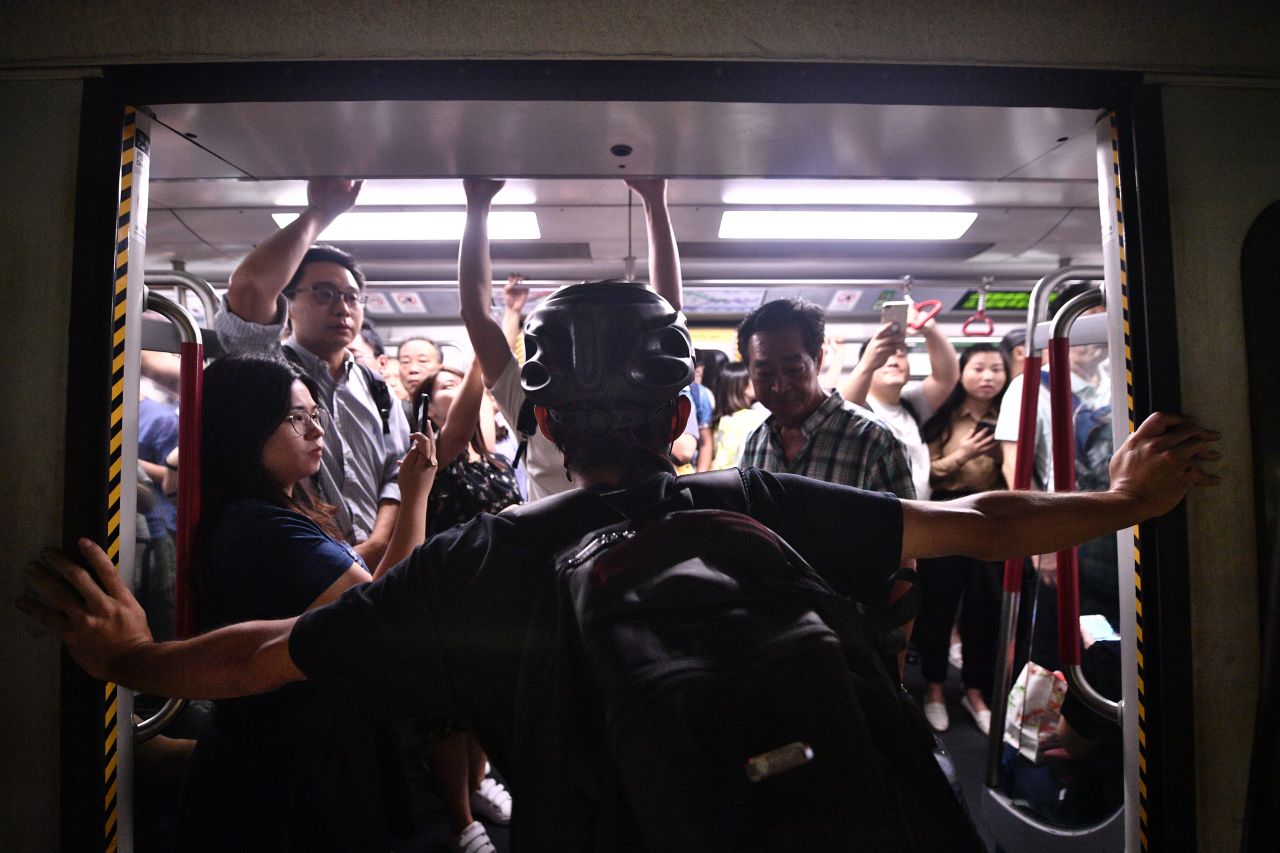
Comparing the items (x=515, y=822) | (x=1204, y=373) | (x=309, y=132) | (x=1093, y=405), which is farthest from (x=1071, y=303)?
(x=309, y=132)

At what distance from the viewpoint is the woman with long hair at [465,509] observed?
2.54m

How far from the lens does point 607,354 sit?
1307 mm

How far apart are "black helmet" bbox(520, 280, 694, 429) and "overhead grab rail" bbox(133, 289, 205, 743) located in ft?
2.99

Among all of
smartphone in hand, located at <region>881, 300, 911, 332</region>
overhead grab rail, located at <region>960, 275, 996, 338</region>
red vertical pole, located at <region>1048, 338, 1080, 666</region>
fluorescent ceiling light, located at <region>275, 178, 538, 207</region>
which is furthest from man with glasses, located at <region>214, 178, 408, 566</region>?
overhead grab rail, located at <region>960, 275, 996, 338</region>

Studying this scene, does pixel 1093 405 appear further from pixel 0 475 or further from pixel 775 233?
pixel 0 475

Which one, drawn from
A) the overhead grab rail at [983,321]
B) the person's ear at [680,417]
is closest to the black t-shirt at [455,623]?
the person's ear at [680,417]

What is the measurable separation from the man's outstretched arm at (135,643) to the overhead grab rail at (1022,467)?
6.51 feet

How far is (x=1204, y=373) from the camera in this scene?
1.59 metres

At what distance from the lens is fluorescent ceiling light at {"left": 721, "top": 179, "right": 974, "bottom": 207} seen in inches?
111

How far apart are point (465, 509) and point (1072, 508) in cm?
208

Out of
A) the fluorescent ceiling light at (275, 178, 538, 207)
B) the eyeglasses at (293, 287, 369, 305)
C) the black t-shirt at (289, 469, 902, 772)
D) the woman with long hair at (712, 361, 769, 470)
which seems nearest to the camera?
the black t-shirt at (289, 469, 902, 772)

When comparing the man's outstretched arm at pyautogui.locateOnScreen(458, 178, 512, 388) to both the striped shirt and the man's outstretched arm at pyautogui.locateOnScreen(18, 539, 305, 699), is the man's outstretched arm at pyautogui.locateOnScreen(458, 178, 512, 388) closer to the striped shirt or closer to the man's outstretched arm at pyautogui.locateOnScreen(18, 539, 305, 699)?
the striped shirt

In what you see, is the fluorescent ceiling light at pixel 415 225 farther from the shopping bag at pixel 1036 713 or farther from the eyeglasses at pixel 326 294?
the shopping bag at pixel 1036 713

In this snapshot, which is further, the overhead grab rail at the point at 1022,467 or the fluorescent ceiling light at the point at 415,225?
the fluorescent ceiling light at the point at 415,225
